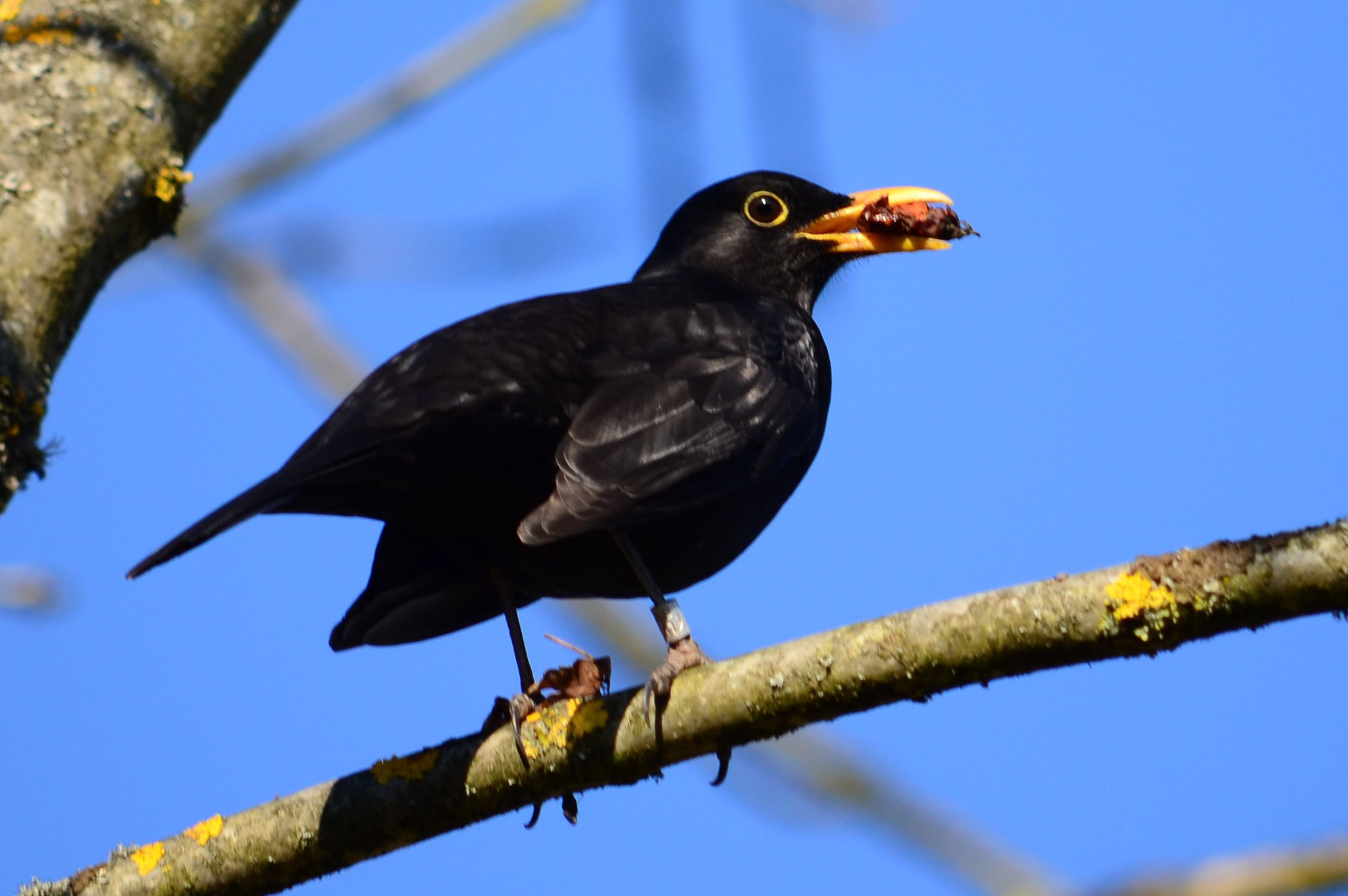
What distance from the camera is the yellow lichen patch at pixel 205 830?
316cm

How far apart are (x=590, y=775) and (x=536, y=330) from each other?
144cm

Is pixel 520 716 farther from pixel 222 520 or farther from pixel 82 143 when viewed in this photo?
pixel 82 143

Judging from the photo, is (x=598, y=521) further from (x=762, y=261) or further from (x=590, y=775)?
(x=762, y=261)

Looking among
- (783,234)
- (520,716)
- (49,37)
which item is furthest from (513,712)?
(783,234)

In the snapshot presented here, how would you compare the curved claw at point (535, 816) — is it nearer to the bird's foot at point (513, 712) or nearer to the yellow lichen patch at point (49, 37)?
the bird's foot at point (513, 712)

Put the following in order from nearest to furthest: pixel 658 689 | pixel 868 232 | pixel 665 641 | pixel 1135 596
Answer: pixel 1135 596, pixel 658 689, pixel 665 641, pixel 868 232

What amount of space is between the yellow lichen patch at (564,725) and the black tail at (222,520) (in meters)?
0.84

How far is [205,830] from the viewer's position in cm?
317

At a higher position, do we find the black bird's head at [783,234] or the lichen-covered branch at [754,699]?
the black bird's head at [783,234]

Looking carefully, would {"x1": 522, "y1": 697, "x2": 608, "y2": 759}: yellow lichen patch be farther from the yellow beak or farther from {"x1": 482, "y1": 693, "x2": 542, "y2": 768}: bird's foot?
the yellow beak

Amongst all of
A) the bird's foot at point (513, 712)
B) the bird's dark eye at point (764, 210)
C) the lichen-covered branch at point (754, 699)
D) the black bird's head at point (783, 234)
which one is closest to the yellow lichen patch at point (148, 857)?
the lichen-covered branch at point (754, 699)

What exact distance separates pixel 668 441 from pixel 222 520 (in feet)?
4.14

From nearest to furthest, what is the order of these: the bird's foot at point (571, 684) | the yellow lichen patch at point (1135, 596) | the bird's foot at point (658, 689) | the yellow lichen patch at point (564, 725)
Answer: the yellow lichen patch at point (1135, 596) < the bird's foot at point (658, 689) < the yellow lichen patch at point (564, 725) < the bird's foot at point (571, 684)

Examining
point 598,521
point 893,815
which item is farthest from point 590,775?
point 893,815
